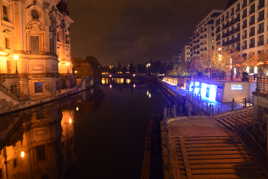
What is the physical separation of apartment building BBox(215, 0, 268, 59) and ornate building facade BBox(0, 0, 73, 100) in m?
43.3

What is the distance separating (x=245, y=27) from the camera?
4956 cm

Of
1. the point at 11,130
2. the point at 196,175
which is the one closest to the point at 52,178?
the point at 196,175

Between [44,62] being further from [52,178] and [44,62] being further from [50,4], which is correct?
[52,178]

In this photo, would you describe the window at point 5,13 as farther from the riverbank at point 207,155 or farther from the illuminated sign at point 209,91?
the illuminated sign at point 209,91

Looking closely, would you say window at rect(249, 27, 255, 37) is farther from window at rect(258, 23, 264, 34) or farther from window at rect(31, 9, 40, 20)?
window at rect(31, 9, 40, 20)

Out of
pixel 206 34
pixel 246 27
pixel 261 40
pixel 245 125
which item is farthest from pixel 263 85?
pixel 206 34

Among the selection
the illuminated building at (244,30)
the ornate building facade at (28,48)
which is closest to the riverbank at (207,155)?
the illuminated building at (244,30)

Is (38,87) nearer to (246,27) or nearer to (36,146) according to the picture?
(36,146)

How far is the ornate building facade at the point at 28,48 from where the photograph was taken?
102ft

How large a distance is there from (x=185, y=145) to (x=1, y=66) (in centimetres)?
3331

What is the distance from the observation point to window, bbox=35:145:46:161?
13.6m

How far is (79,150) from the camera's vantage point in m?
15.1

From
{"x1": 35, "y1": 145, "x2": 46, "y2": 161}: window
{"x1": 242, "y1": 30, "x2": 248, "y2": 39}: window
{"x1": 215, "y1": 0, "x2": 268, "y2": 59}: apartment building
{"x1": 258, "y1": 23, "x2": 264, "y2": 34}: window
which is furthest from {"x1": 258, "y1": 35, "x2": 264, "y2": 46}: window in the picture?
{"x1": 35, "y1": 145, "x2": 46, "y2": 161}: window

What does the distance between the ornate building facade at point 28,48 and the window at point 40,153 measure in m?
17.6
